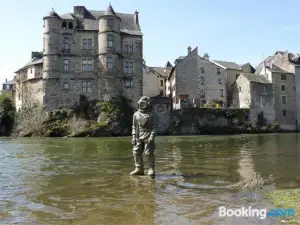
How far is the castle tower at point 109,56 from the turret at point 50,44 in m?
7.52

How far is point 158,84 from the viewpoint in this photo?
76000mm

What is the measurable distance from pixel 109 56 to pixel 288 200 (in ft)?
174

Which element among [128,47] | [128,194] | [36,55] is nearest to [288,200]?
[128,194]

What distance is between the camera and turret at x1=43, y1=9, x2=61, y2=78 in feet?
191

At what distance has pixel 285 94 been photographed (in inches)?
2749

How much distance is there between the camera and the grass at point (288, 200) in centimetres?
652

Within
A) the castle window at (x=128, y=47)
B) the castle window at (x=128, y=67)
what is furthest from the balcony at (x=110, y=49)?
the castle window at (x=128, y=67)

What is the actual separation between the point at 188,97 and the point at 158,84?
1150cm

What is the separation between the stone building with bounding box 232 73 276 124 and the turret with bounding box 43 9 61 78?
35174 mm

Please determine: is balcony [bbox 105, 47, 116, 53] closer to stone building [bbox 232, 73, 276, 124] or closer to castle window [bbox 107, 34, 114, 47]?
castle window [bbox 107, 34, 114, 47]

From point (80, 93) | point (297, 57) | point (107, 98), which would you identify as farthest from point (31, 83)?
point (297, 57)

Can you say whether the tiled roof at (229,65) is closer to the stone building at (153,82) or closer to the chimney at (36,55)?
the stone building at (153,82)

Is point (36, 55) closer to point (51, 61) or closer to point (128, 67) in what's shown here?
point (51, 61)

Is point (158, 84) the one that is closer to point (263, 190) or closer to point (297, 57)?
point (297, 57)
